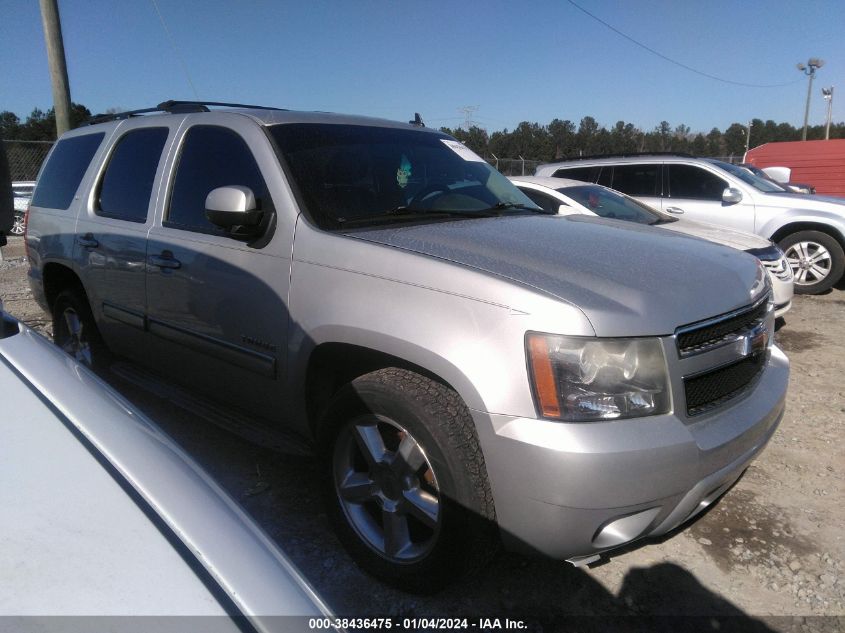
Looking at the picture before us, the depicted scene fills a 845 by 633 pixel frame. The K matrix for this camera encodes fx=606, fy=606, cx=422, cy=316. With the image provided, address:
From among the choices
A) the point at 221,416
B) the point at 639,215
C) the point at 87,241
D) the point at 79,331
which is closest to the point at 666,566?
the point at 221,416

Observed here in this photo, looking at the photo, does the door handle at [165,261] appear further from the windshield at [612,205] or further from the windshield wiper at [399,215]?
the windshield at [612,205]

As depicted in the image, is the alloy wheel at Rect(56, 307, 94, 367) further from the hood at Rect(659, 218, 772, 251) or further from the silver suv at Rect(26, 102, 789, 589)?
the hood at Rect(659, 218, 772, 251)

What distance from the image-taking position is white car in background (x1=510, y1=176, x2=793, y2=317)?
225 inches

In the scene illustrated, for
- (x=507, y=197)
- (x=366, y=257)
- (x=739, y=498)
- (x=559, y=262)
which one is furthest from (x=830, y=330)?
(x=366, y=257)

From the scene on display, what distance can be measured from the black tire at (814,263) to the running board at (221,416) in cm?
758

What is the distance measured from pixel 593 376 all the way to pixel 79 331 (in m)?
3.77

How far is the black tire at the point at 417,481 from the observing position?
2.00 meters

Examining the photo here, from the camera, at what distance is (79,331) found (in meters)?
4.25

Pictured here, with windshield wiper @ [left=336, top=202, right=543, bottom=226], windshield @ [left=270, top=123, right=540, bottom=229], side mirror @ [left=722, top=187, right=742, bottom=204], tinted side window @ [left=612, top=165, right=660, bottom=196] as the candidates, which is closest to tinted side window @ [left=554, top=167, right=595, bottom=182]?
tinted side window @ [left=612, top=165, right=660, bottom=196]

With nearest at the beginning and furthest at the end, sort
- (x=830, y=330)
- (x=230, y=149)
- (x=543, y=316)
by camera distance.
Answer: (x=543, y=316) < (x=230, y=149) < (x=830, y=330)

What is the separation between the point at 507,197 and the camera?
11.4ft

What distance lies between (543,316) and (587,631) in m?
1.19

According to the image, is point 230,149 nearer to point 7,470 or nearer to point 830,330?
point 7,470

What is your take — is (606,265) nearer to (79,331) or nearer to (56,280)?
(79,331)
